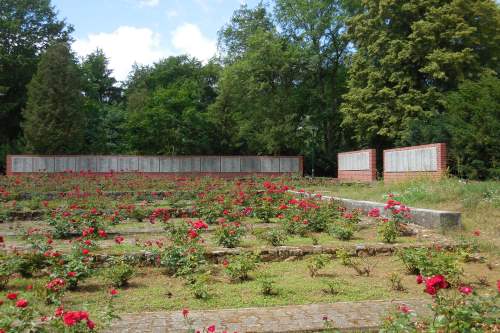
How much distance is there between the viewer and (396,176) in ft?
72.9

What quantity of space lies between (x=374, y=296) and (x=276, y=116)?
90.6ft

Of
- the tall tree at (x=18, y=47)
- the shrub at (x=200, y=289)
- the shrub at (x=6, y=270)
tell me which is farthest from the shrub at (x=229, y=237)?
the tall tree at (x=18, y=47)

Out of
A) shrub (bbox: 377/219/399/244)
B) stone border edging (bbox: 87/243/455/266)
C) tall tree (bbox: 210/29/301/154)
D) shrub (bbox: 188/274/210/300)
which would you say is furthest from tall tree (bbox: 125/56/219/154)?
shrub (bbox: 188/274/210/300)

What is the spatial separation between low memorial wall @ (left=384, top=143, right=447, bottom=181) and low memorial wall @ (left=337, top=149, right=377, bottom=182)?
215cm

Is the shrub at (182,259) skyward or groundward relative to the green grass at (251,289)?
skyward

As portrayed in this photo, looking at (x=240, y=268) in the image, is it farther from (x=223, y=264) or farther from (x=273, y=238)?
(x=273, y=238)

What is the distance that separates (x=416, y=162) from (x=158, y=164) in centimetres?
1748

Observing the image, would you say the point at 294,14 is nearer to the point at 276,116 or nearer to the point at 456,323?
the point at 276,116

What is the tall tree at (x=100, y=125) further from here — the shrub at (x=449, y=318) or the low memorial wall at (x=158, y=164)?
the shrub at (x=449, y=318)

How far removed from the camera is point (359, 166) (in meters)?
27.5

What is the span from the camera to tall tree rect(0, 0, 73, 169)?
3675cm

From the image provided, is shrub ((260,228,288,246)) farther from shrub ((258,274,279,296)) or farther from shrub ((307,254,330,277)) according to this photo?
shrub ((258,274,279,296))

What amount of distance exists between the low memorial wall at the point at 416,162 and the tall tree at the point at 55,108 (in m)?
21.2

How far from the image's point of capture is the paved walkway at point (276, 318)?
4.71m
